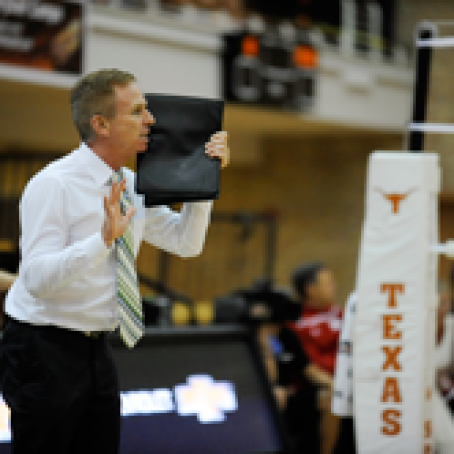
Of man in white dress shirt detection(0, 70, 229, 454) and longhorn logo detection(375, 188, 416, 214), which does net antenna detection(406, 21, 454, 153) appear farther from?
man in white dress shirt detection(0, 70, 229, 454)

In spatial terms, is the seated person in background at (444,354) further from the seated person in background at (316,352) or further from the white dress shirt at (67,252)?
the white dress shirt at (67,252)

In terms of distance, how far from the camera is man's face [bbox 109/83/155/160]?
6.63 ft

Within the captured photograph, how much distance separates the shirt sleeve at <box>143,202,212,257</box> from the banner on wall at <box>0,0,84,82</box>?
4012 mm

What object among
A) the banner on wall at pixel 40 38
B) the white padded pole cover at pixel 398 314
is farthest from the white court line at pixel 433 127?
the banner on wall at pixel 40 38

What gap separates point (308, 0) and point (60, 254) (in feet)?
31.7

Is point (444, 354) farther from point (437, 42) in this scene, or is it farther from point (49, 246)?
point (49, 246)

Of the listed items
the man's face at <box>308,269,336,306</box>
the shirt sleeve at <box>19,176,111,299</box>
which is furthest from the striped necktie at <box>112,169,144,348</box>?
the man's face at <box>308,269,336,306</box>

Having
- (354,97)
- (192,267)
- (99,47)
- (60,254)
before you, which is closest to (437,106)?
(60,254)

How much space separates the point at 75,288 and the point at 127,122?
0.49m

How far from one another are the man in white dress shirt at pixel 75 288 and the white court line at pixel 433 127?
173 cm

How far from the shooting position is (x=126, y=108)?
2.03 m

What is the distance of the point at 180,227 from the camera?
2.24m

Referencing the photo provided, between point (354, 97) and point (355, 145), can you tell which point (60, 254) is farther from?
point (355, 145)

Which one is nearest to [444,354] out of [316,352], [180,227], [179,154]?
[316,352]
